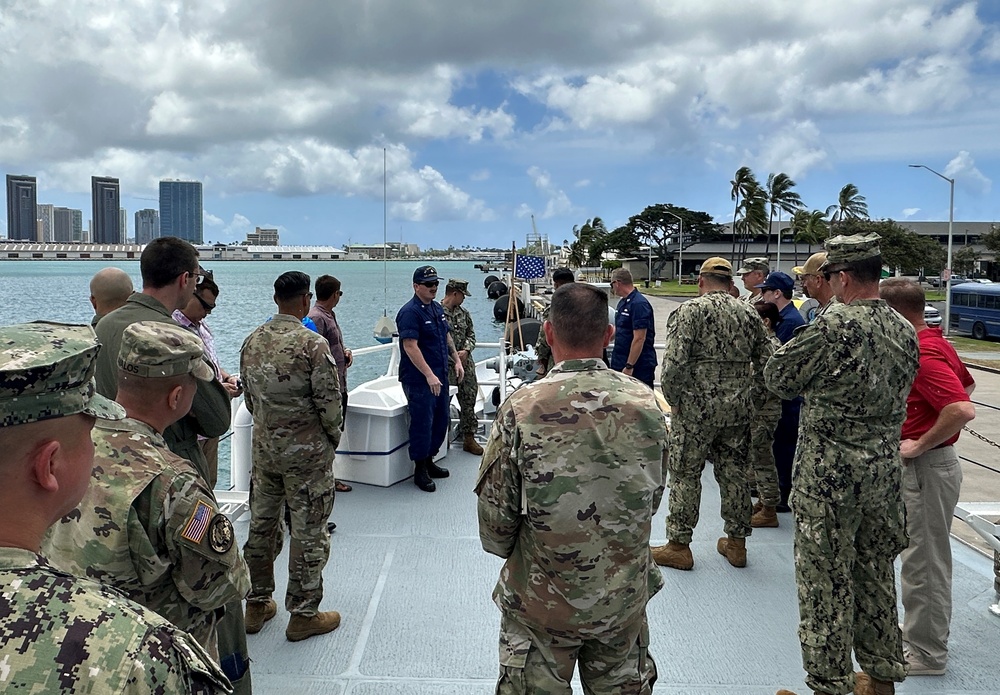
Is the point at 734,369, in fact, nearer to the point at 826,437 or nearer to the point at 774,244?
the point at 826,437

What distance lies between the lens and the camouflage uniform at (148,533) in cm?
160

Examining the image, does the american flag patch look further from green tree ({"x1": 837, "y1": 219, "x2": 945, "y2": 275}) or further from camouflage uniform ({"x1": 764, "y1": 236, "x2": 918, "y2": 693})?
green tree ({"x1": 837, "y1": 219, "x2": 945, "y2": 275})

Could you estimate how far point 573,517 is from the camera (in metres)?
2.04

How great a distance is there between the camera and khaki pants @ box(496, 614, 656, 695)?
6.95 feet

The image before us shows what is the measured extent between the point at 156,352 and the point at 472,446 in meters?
5.15

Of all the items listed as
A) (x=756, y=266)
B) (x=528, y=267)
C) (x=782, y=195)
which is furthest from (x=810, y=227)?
(x=756, y=266)

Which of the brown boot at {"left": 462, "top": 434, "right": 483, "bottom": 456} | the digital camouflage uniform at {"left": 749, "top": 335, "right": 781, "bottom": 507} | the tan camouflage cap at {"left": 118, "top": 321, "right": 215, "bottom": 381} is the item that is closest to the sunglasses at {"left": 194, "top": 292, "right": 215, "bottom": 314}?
the brown boot at {"left": 462, "top": 434, "right": 483, "bottom": 456}

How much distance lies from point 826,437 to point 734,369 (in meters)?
1.33

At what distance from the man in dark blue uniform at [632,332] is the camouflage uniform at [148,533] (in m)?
4.69

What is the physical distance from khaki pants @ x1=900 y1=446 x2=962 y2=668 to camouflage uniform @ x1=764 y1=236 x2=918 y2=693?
0.35 meters

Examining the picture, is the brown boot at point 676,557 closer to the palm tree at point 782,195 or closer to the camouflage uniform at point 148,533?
the camouflage uniform at point 148,533

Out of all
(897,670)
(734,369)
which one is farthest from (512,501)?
(734,369)

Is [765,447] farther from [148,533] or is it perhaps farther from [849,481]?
[148,533]

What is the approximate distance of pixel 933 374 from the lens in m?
3.04
